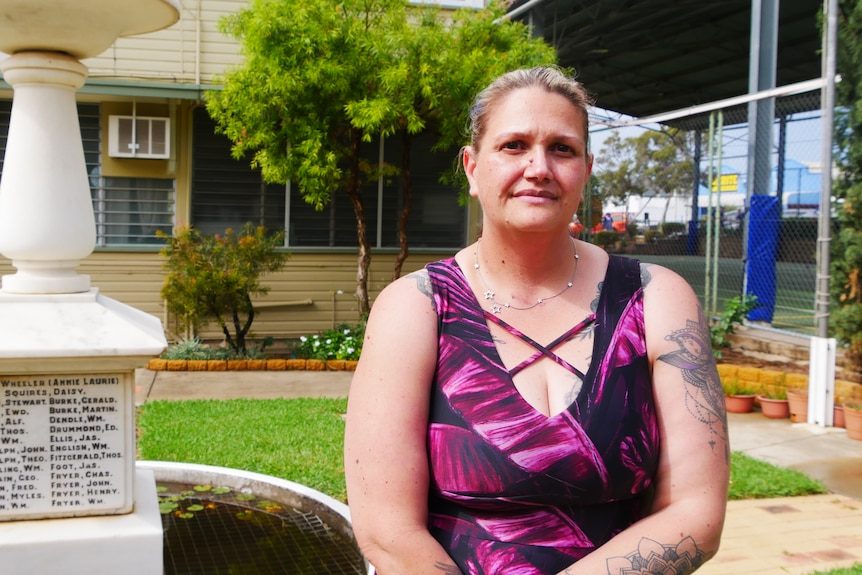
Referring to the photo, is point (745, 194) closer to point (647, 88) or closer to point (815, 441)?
point (815, 441)

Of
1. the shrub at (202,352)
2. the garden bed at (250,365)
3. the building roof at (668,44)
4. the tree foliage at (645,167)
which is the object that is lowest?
the garden bed at (250,365)

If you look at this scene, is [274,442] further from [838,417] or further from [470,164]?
[838,417]

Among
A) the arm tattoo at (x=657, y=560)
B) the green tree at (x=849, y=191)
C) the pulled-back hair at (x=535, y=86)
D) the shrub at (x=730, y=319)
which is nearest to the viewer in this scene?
the arm tattoo at (x=657, y=560)

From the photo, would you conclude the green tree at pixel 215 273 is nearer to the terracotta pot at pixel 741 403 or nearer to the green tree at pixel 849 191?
the terracotta pot at pixel 741 403

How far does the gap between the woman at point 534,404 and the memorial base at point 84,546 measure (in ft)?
6.29

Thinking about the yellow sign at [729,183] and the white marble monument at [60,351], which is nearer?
the white marble monument at [60,351]

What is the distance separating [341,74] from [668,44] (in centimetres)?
1019

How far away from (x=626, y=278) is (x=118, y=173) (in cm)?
921

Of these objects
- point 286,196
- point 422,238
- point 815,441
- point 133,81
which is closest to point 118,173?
point 133,81

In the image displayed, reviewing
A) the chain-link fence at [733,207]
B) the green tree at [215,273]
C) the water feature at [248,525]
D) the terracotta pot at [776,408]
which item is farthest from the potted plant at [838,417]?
the green tree at [215,273]

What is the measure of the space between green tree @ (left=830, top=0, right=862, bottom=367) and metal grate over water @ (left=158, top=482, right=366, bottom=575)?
194 inches

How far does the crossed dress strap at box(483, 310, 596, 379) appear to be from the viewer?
178 cm

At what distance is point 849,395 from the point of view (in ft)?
21.9

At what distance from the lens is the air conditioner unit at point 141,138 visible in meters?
9.66
